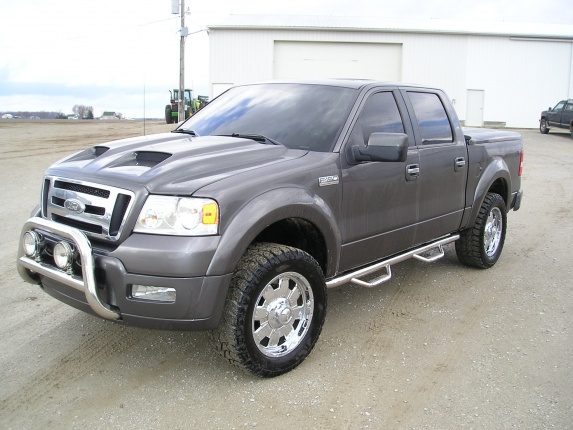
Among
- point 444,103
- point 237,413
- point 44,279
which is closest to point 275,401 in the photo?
point 237,413

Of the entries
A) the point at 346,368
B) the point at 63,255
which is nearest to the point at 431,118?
the point at 346,368

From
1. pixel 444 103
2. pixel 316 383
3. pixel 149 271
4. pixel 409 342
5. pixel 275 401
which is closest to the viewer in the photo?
pixel 149 271

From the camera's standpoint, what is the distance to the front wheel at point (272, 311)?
334 cm

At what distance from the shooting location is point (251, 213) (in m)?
3.34

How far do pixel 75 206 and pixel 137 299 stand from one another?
30.2 inches

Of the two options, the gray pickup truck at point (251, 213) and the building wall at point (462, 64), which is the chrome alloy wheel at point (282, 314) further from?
the building wall at point (462, 64)

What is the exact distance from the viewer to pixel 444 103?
5.48 m

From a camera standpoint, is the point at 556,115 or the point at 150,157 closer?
the point at 150,157

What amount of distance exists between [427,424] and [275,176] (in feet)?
5.55

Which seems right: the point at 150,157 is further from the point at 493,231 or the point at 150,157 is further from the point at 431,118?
the point at 493,231

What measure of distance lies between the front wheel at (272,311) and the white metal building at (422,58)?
92.4 feet

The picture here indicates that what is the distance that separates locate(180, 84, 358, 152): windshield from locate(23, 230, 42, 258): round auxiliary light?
1.58 m

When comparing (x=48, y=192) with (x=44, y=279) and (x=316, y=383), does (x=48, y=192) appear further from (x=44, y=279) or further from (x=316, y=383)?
(x=316, y=383)

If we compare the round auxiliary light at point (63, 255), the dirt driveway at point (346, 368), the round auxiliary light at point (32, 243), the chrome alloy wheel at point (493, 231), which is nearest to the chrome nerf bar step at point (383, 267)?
the dirt driveway at point (346, 368)
